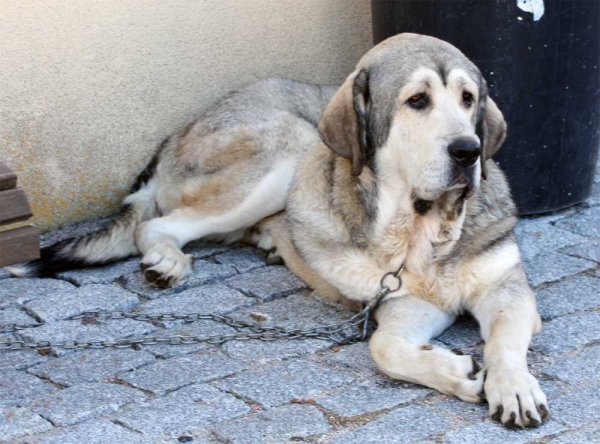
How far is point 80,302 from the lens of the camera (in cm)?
506

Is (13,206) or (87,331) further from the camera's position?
(87,331)

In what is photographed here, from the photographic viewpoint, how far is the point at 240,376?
4199mm

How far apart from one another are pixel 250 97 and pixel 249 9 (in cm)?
65

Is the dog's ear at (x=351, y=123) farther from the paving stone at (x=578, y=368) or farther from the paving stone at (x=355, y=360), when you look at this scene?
the paving stone at (x=578, y=368)

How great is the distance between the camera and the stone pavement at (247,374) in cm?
372

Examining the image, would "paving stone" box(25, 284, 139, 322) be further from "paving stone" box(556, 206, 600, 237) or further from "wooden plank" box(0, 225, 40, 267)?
"paving stone" box(556, 206, 600, 237)

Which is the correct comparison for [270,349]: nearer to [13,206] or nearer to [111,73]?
[13,206]

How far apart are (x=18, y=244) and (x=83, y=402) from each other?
756 mm

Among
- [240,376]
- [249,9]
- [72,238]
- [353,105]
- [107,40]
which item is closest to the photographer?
[240,376]

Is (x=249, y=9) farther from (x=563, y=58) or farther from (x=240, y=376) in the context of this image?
(x=240, y=376)

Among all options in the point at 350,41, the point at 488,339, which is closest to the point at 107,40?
the point at 350,41

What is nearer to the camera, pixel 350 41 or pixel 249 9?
pixel 249 9

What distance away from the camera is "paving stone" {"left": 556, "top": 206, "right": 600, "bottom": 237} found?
5.85 meters

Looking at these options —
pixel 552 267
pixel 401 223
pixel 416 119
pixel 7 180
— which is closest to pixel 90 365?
pixel 7 180
